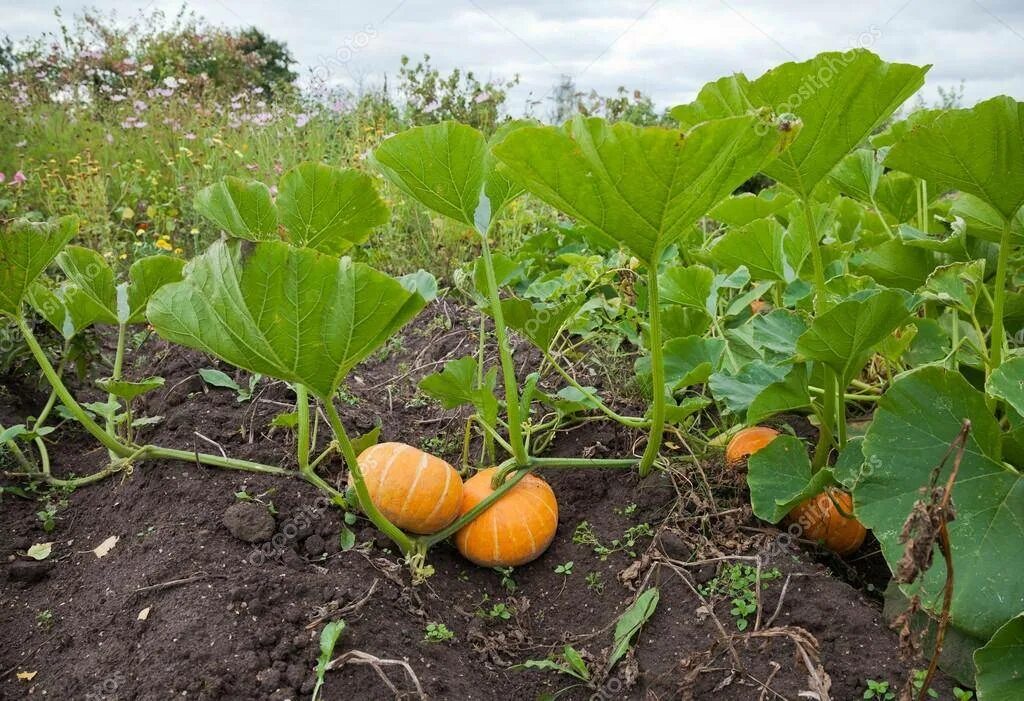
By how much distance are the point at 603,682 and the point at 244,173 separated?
5.08 metres

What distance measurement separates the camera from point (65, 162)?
6.09 meters

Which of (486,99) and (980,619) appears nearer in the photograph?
(980,619)

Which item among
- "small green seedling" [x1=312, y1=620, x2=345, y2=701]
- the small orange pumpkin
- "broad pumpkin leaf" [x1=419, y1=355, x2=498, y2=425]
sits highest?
"broad pumpkin leaf" [x1=419, y1=355, x2=498, y2=425]

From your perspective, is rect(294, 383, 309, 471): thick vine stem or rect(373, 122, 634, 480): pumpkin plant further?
rect(294, 383, 309, 471): thick vine stem

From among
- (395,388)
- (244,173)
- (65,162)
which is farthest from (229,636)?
(65,162)

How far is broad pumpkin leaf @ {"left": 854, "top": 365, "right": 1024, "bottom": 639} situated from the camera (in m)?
1.46

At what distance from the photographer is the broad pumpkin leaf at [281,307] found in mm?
1383

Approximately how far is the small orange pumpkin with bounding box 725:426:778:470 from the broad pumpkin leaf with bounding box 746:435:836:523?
0.26 meters

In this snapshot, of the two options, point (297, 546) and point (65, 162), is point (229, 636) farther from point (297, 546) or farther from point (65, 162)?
point (65, 162)

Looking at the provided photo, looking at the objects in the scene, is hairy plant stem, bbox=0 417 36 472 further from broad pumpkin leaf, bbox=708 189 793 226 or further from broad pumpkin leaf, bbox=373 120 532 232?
broad pumpkin leaf, bbox=708 189 793 226

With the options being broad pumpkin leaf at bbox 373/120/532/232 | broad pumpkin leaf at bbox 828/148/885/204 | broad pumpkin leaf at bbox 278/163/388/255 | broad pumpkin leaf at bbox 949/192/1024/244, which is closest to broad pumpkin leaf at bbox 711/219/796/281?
broad pumpkin leaf at bbox 828/148/885/204

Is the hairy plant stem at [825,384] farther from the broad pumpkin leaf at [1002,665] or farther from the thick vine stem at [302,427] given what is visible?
the thick vine stem at [302,427]

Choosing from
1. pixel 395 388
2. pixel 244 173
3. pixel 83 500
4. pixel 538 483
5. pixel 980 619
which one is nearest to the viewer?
pixel 980 619

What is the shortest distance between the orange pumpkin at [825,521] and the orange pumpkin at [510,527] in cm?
63
